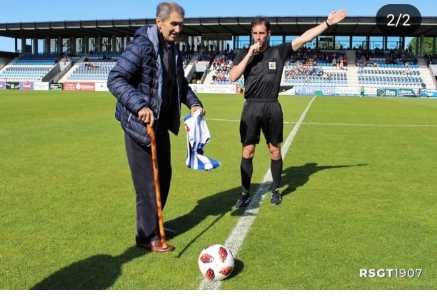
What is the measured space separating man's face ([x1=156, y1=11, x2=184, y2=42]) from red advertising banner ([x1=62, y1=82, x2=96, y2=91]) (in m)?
49.5

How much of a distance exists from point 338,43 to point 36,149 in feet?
184

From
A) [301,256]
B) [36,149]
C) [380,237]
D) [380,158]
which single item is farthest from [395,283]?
[36,149]

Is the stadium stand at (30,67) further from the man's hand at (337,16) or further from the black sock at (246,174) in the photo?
the man's hand at (337,16)

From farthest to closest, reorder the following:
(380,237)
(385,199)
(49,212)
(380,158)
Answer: (380,158)
(385,199)
(49,212)
(380,237)

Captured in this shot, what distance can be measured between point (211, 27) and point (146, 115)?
174 feet

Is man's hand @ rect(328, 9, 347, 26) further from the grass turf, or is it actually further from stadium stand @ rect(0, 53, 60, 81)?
stadium stand @ rect(0, 53, 60, 81)

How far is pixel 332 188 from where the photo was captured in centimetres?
645

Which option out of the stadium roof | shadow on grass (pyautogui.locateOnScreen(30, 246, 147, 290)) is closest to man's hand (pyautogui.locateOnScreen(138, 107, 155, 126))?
shadow on grass (pyautogui.locateOnScreen(30, 246, 147, 290))

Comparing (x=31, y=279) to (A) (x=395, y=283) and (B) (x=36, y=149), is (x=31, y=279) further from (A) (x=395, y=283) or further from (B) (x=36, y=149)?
(B) (x=36, y=149)


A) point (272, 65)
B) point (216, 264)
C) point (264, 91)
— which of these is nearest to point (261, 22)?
point (272, 65)

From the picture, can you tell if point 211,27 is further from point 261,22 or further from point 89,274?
point 89,274

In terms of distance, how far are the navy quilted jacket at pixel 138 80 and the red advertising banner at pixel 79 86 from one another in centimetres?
4951

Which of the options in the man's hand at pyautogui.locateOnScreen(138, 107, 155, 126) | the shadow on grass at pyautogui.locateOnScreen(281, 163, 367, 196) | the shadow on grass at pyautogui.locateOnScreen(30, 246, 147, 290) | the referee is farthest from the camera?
the shadow on grass at pyautogui.locateOnScreen(281, 163, 367, 196)

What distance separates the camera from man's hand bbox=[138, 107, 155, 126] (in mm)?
3707
